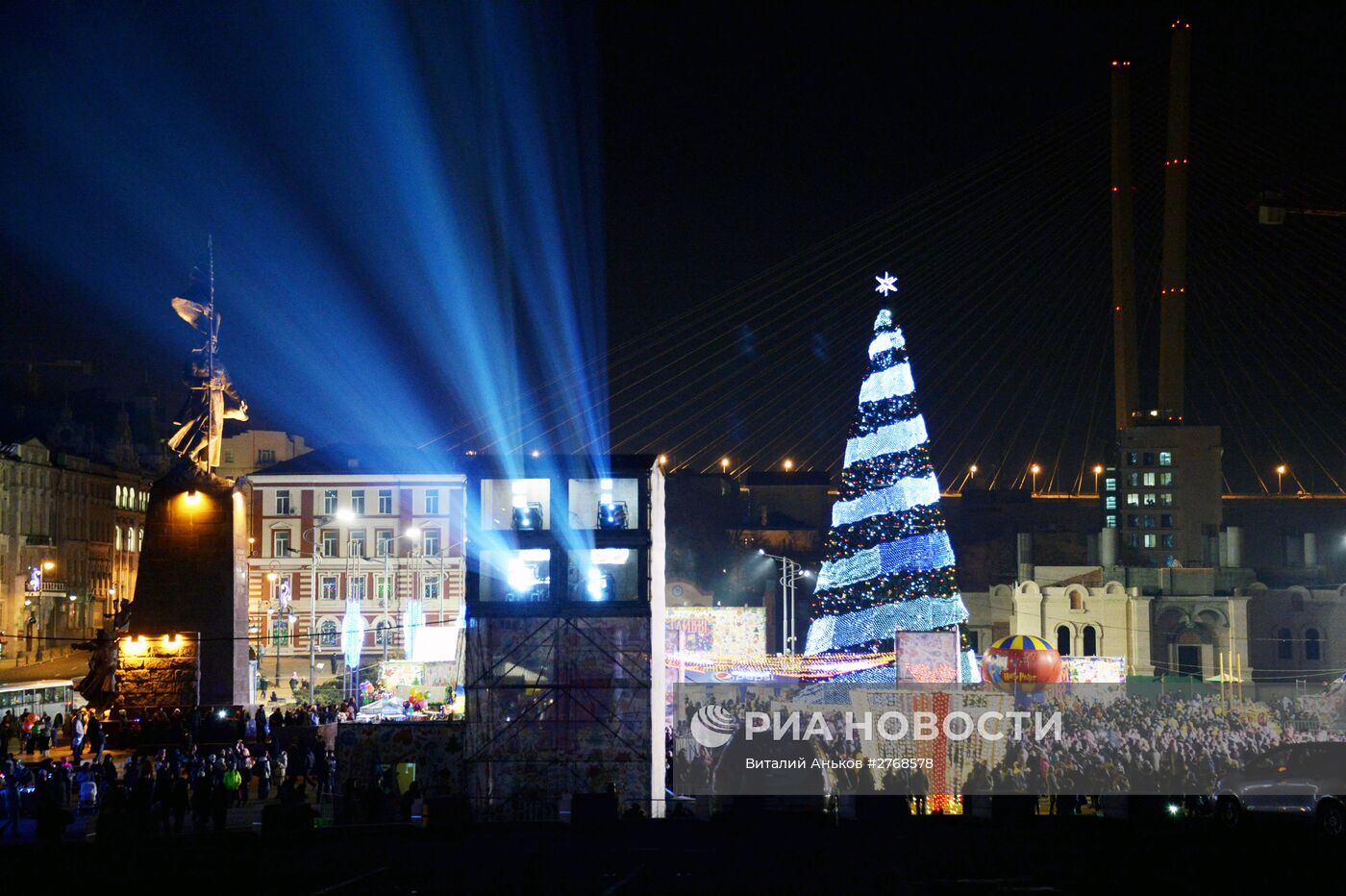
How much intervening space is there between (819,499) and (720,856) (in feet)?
269

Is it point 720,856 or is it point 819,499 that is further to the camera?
point 819,499

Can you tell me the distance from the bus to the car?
3100 centimetres

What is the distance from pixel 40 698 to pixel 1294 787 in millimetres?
34915

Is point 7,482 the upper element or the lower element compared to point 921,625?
upper

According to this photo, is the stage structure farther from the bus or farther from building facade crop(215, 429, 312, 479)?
building facade crop(215, 429, 312, 479)

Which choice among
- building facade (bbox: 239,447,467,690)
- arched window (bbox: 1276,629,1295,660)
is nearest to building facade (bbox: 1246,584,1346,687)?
arched window (bbox: 1276,629,1295,660)

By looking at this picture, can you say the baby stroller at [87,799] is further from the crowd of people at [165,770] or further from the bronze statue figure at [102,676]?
the bronze statue figure at [102,676]

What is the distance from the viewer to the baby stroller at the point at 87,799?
82.1 ft

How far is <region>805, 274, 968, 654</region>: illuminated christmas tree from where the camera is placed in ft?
159

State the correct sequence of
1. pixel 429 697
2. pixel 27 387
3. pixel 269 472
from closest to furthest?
pixel 429 697 < pixel 269 472 < pixel 27 387

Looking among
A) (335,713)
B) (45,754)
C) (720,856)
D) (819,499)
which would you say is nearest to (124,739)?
(45,754)

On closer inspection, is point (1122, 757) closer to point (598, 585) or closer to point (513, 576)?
point (598, 585)

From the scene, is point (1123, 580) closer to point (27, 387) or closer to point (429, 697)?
point (429, 697)

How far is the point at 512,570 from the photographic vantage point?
84.0 ft
